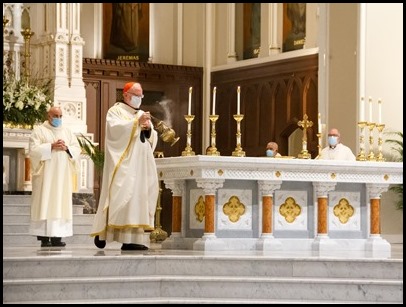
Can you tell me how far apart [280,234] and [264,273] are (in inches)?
67.1

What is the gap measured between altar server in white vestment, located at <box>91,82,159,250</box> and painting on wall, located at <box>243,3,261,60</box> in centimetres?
844

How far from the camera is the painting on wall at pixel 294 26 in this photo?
740 inches

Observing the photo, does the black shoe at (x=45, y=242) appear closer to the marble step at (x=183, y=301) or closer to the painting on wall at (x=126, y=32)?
the marble step at (x=183, y=301)

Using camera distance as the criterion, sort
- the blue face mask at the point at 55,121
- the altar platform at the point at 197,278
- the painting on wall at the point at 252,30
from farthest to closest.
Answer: the painting on wall at the point at 252,30
the blue face mask at the point at 55,121
the altar platform at the point at 197,278

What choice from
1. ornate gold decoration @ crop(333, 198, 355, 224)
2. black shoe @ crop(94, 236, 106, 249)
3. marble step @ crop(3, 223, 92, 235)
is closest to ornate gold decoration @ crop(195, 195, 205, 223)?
black shoe @ crop(94, 236, 106, 249)

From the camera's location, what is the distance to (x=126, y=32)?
2062 centimetres

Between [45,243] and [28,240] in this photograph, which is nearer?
[45,243]

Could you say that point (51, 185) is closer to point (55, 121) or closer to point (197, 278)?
point (55, 121)

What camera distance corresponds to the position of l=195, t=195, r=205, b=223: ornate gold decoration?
1210 cm

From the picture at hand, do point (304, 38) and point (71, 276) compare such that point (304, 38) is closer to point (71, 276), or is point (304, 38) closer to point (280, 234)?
point (280, 234)

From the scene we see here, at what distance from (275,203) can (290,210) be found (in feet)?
0.66

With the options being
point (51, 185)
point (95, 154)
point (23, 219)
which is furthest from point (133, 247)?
point (95, 154)

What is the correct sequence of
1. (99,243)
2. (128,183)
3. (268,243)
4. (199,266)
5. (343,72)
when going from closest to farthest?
(199,266)
(128,183)
(99,243)
(268,243)
(343,72)

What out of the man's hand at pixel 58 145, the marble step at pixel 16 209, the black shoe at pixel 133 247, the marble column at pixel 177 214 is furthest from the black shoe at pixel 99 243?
the marble step at pixel 16 209
